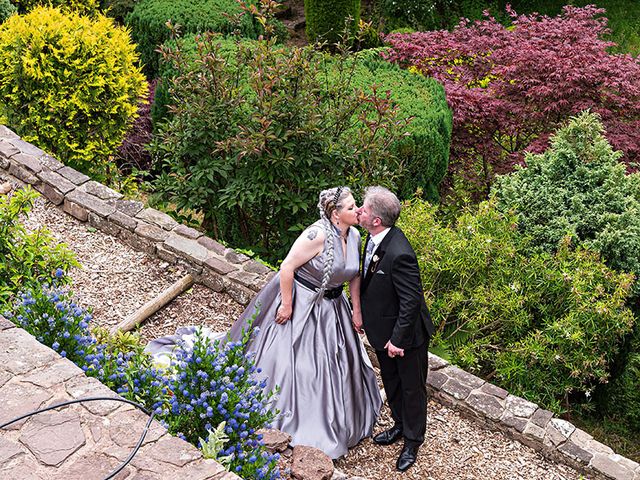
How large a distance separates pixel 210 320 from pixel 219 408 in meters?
2.20

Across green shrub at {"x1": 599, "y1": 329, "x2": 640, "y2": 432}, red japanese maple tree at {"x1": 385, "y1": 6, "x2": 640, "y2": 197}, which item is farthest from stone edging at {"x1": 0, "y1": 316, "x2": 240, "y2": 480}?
red japanese maple tree at {"x1": 385, "y1": 6, "x2": 640, "y2": 197}

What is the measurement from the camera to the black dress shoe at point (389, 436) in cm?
484

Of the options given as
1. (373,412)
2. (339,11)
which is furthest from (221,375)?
(339,11)

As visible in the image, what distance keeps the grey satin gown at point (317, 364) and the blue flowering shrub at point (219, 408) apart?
0.99 metres

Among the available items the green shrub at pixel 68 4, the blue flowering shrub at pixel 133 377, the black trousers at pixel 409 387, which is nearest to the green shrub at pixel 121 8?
the green shrub at pixel 68 4

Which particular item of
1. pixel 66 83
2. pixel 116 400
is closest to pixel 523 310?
pixel 116 400

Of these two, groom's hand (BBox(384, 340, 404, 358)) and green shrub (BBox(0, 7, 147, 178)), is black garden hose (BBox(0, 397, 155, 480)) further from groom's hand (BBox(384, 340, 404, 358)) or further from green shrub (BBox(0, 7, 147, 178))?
green shrub (BBox(0, 7, 147, 178))

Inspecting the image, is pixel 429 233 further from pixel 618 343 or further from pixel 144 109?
pixel 144 109

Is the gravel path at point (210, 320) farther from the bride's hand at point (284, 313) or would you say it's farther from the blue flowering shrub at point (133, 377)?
the blue flowering shrub at point (133, 377)

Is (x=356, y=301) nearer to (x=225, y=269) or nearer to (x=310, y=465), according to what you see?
(x=310, y=465)

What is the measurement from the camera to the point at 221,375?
369 centimetres

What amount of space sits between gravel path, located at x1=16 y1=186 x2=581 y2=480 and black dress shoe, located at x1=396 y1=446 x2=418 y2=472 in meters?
0.06

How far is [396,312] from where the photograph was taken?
4457mm

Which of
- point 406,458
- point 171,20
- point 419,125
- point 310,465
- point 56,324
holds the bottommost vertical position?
point 406,458
